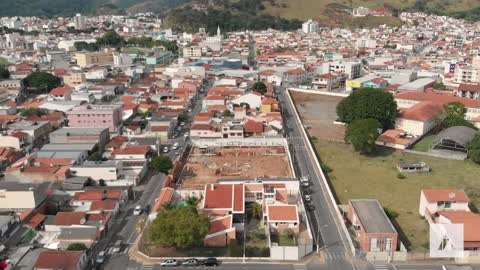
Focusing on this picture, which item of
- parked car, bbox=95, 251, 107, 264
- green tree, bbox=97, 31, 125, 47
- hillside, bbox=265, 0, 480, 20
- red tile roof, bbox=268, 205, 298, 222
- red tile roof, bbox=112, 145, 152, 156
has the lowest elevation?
parked car, bbox=95, 251, 107, 264

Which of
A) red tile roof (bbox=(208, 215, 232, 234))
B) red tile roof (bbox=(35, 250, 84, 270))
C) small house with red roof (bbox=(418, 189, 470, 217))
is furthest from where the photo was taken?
small house with red roof (bbox=(418, 189, 470, 217))

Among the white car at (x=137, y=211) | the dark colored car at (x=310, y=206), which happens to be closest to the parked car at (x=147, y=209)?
the white car at (x=137, y=211)

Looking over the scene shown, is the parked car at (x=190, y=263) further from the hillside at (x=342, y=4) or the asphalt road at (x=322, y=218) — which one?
the hillside at (x=342, y=4)

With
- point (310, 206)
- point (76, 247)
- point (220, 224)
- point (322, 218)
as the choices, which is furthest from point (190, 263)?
point (310, 206)

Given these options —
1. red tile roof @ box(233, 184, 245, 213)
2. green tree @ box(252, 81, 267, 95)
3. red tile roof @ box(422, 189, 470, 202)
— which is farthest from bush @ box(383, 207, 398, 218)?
green tree @ box(252, 81, 267, 95)

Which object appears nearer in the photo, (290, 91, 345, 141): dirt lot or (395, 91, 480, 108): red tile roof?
(290, 91, 345, 141): dirt lot

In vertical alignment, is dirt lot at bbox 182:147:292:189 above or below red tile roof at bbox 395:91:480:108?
below

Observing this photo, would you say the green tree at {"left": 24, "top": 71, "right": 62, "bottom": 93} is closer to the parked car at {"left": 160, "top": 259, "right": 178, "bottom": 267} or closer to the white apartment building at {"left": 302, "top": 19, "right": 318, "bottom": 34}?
the parked car at {"left": 160, "top": 259, "right": 178, "bottom": 267}

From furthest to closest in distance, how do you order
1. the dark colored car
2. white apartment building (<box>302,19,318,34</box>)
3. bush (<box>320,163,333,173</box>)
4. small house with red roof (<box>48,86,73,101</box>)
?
white apartment building (<box>302,19,318,34</box>), small house with red roof (<box>48,86,73,101</box>), bush (<box>320,163,333,173</box>), the dark colored car
